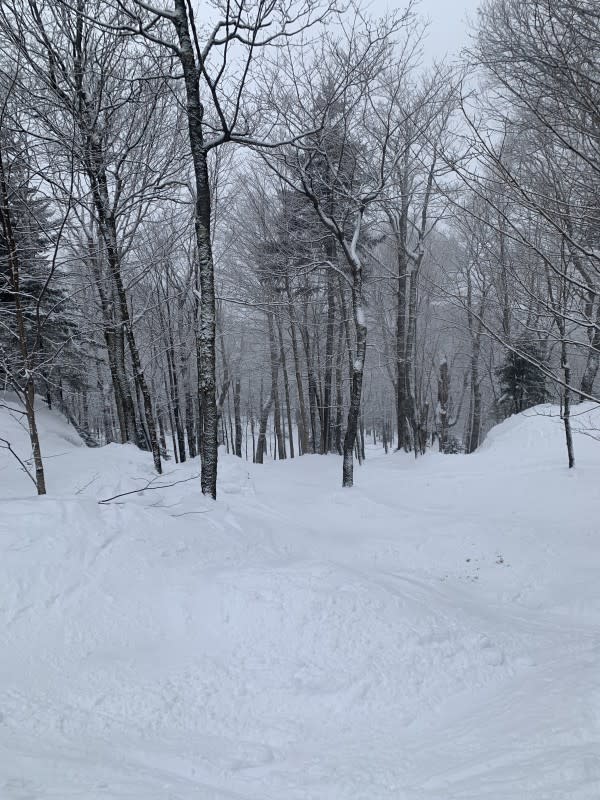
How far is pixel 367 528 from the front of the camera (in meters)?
7.66

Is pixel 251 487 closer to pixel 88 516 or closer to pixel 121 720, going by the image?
pixel 88 516

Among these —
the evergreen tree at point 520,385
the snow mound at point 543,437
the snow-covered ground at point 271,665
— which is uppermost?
the evergreen tree at point 520,385

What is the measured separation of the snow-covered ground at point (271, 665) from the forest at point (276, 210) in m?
1.77

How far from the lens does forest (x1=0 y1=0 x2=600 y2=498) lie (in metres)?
3.91

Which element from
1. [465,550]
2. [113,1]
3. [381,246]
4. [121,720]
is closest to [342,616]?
[121,720]

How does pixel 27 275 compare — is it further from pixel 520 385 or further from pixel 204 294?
pixel 520 385

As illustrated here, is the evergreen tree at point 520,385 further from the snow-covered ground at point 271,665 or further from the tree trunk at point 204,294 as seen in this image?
the tree trunk at point 204,294

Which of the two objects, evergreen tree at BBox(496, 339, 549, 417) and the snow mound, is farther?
evergreen tree at BBox(496, 339, 549, 417)

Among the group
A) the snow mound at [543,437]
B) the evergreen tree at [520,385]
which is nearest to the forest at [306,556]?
the snow mound at [543,437]

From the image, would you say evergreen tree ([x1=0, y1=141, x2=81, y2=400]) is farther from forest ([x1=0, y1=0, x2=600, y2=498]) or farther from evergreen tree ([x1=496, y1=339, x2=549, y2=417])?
evergreen tree ([x1=496, y1=339, x2=549, y2=417])

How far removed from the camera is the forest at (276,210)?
3.91m

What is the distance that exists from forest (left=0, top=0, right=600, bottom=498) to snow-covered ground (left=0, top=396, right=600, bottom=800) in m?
1.77

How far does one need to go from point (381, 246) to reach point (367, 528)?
58.7ft

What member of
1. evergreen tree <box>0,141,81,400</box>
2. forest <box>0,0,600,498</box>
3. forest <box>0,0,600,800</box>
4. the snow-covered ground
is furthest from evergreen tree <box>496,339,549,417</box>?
evergreen tree <box>0,141,81,400</box>
